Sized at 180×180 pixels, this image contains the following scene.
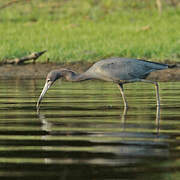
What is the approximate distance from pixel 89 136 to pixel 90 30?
1357cm

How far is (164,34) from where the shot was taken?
20.7 metres

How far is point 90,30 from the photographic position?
21.8m

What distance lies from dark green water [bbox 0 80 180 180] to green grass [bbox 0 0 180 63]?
4.54 metres

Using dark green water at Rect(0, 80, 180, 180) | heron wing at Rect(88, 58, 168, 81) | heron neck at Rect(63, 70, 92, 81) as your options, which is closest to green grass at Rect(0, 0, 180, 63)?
dark green water at Rect(0, 80, 180, 180)

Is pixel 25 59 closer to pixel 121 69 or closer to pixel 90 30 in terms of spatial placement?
pixel 90 30

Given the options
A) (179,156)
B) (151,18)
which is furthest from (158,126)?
(151,18)

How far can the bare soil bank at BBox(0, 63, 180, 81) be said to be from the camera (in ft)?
52.9

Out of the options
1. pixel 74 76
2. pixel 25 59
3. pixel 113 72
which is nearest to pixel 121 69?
pixel 113 72

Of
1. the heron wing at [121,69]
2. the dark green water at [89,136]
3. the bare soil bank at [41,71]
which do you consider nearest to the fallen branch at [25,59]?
the bare soil bank at [41,71]

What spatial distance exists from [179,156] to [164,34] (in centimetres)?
1369

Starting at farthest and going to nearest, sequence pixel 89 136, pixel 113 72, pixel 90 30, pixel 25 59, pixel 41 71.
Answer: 1. pixel 90 30
2. pixel 25 59
3. pixel 41 71
4. pixel 113 72
5. pixel 89 136

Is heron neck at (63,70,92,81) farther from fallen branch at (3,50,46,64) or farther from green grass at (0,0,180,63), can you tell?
green grass at (0,0,180,63)

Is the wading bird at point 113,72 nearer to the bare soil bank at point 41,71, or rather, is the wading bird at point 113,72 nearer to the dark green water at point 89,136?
the dark green water at point 89,136

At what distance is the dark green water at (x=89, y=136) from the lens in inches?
263
